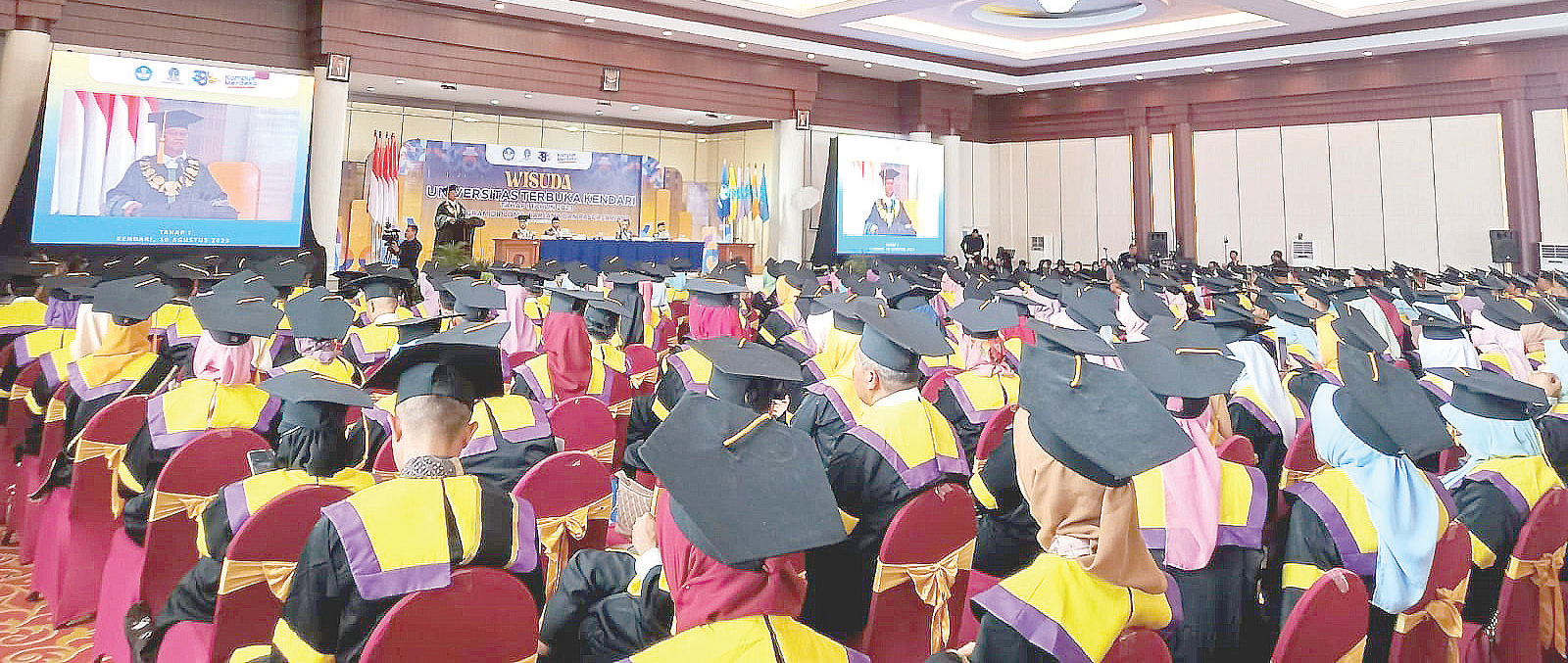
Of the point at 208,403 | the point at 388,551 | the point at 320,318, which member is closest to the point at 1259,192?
the point at 320,318

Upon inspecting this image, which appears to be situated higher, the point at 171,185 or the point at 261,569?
the point at 171,185

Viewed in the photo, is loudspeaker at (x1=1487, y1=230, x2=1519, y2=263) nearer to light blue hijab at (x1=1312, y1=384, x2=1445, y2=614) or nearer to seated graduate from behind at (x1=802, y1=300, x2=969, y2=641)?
light blue hijab at (x1=1312, y1=384, x2=1445, y2=614)

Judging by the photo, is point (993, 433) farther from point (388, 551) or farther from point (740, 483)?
point (388, 551)

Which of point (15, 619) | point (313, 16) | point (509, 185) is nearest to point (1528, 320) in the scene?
point (15, 619)

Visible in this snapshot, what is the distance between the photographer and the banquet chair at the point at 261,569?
77.7 inches

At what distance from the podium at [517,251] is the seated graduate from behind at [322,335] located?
1033 centimetres

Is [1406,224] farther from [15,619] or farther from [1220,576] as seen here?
[15,619]

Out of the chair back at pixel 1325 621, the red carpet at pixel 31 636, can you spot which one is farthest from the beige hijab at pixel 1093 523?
the red carpet at pixel 31 636

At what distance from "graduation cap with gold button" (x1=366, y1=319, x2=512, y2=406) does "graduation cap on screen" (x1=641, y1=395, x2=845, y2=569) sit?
77 centimetres

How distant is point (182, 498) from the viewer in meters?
2.53

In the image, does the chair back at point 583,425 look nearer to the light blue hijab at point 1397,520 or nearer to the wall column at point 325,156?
the light blue hijab at point 1397,520

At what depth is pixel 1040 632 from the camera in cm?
145

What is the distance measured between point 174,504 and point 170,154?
34.4 feet

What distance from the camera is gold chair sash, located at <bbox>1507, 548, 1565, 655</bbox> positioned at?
234 cm
